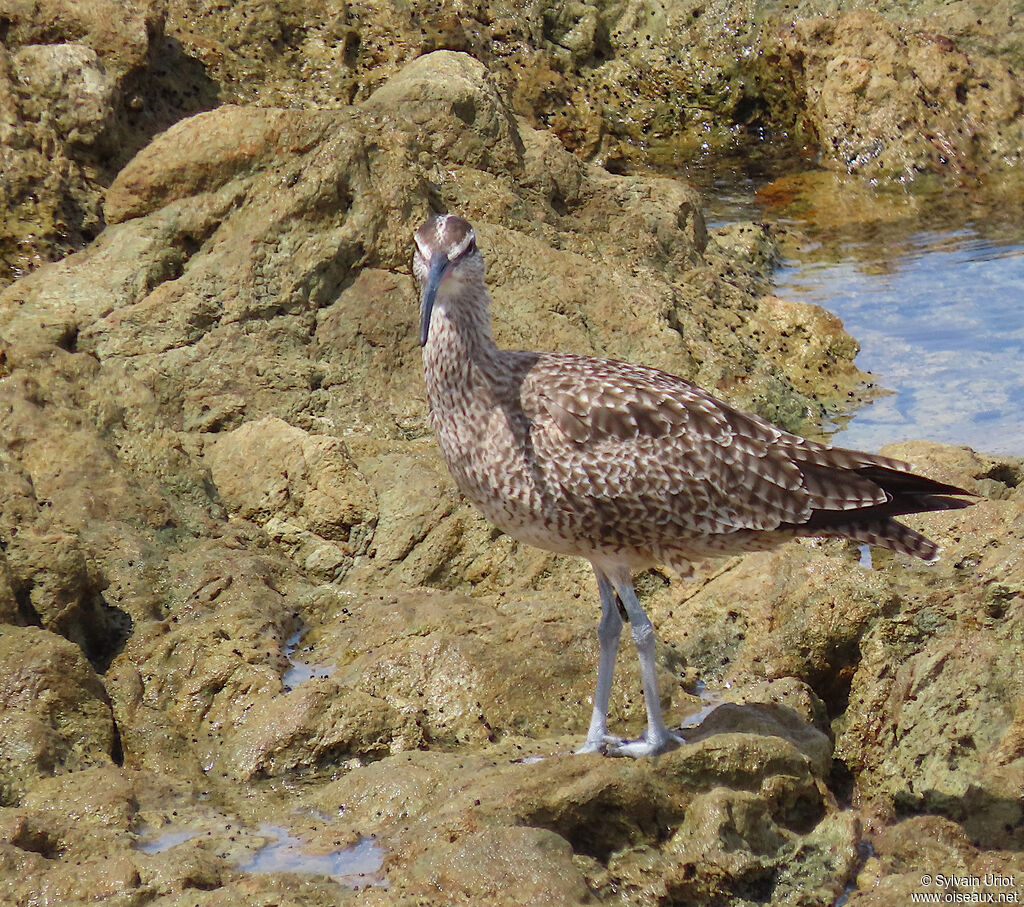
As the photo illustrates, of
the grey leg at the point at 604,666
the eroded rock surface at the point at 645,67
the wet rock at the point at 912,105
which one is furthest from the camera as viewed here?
the wet rock at the point at 912,105

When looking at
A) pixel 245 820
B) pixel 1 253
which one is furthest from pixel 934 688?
pixel 1 253

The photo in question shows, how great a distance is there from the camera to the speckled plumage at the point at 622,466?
6320 millimetres

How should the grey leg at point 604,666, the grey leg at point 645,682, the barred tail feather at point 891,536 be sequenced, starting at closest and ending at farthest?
the grey leg at point 645,682 < the grey leg at point 604,666 < the barred tail feather at point 891,536

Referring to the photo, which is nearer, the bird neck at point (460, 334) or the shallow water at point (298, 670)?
the bird neck at point (460, 334)

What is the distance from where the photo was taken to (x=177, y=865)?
5227 millimetres

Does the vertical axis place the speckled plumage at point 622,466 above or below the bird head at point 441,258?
below

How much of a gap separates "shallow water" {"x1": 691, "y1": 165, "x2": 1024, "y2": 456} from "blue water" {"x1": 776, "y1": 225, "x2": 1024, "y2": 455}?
12 mm

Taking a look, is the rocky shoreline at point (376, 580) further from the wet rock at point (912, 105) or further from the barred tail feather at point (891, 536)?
the wet rock at point (912, 105)

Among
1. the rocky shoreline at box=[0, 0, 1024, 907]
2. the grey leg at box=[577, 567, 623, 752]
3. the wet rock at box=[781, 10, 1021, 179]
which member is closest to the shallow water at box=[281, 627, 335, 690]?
the rocky shoreline at box=[0, 0, 1024, 907]

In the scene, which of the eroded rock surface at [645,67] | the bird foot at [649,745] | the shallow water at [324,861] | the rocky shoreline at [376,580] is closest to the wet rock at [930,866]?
the rocky shoreline at [376,580]

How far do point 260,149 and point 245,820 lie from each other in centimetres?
530

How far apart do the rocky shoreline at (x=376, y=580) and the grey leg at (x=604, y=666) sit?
27 cm

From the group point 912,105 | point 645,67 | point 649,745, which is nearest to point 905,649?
point 649,745

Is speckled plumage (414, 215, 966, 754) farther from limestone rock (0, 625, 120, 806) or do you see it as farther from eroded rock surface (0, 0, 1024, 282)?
eroded rock surface (0, 0, 1024, 282)
